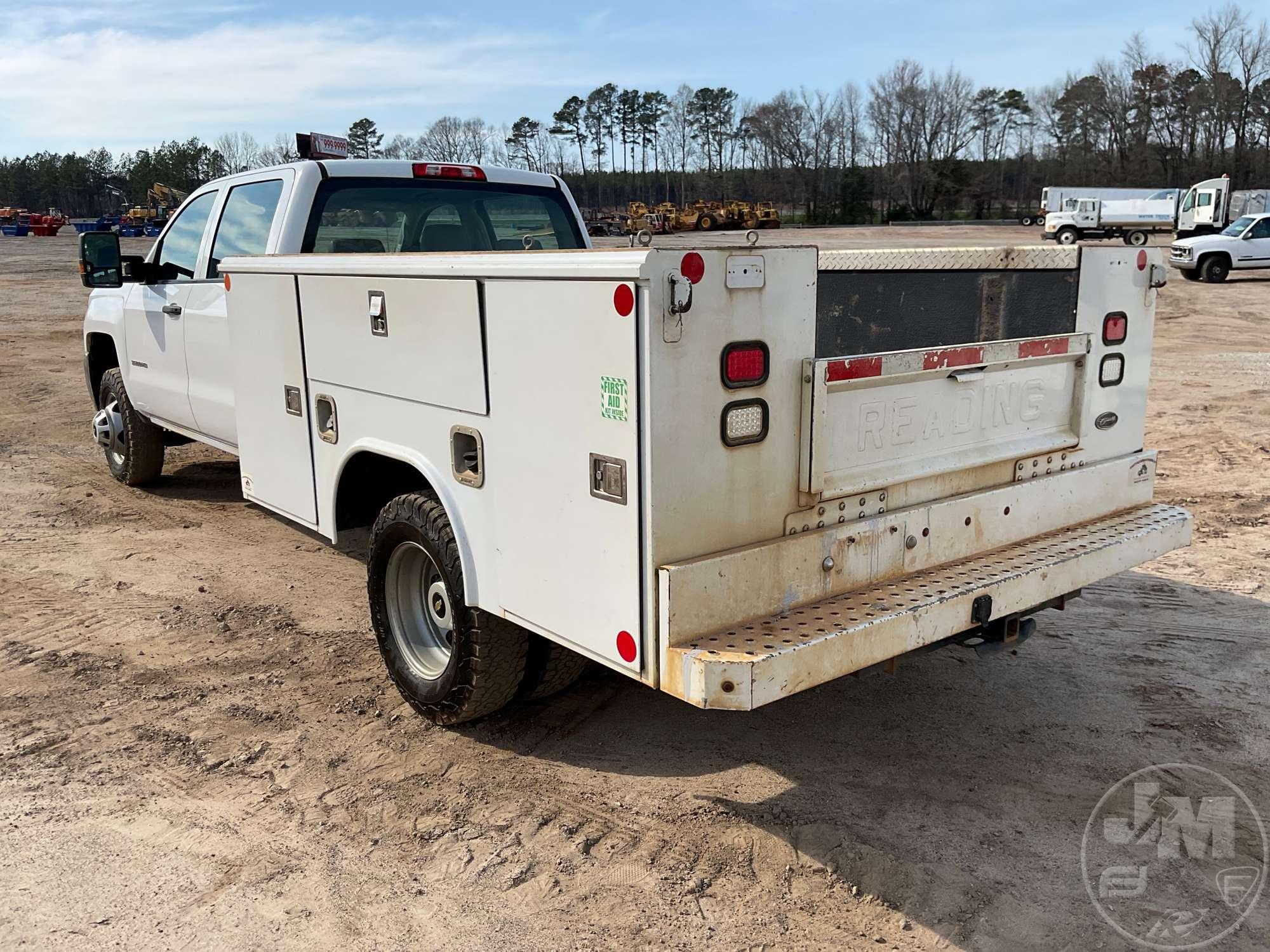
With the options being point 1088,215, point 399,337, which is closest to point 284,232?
point 399,337

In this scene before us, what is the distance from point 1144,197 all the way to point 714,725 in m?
60.0

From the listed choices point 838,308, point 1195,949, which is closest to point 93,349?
point 838,308

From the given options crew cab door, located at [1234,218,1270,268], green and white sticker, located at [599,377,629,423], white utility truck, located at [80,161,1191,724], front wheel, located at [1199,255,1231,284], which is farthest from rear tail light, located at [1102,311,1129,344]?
crew cab door, located at [1234,218,1270,268]

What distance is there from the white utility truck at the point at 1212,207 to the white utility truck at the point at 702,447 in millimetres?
46752

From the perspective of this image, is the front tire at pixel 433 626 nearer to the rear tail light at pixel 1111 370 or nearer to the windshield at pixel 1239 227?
the rear tail light at pixel 1111 370

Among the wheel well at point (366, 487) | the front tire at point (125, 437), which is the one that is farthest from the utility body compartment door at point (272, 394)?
the front tire at point (125, 437)

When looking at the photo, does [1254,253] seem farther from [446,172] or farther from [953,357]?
[953,357]

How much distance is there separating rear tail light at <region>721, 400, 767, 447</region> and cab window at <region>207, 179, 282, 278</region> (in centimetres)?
327

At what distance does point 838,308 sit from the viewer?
3197mm

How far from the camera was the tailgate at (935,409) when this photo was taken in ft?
10.4

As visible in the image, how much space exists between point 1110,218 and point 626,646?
181 ft

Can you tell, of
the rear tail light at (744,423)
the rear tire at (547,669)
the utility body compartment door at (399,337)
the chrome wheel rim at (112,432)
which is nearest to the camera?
the rear tail light at (744,423)

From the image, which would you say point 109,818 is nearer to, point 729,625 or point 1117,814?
point 729,625

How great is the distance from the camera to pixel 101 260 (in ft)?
23.1
